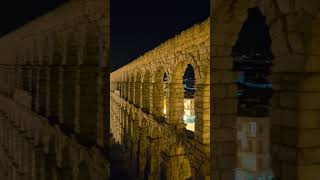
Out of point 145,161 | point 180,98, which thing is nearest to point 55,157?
point 180,98

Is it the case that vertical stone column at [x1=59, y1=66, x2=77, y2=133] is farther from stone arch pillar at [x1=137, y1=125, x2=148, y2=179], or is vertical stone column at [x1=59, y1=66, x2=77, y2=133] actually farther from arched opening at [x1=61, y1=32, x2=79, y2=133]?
stone arch pillar at [x1=137, y1=125, x2=148, y2=179]

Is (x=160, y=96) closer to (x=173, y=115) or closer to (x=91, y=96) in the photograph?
(x=173, y=115)

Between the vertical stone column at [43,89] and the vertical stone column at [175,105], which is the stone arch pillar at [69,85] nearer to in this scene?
the vertical stone column at [43,89]

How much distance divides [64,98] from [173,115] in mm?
5093

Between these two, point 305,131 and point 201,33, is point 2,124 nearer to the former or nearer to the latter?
point 201,33

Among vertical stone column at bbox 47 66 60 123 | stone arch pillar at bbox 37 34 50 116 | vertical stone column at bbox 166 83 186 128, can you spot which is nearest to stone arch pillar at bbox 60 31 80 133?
vertical stone column at bbox 47 66 60 123

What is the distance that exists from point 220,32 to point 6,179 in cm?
1734

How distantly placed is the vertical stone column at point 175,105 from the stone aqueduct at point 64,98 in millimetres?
4576

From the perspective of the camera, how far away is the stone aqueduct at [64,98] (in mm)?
8984

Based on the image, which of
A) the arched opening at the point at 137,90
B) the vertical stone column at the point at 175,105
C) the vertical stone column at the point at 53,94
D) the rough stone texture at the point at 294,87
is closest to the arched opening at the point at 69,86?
the vertical stone column at the point at 53,94

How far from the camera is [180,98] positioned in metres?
14.9

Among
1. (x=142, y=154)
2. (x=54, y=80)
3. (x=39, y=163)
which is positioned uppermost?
(x=54, y=80)

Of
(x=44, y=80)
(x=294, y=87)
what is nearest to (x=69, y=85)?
(x=44, y=80)

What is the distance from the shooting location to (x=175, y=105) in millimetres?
14898
